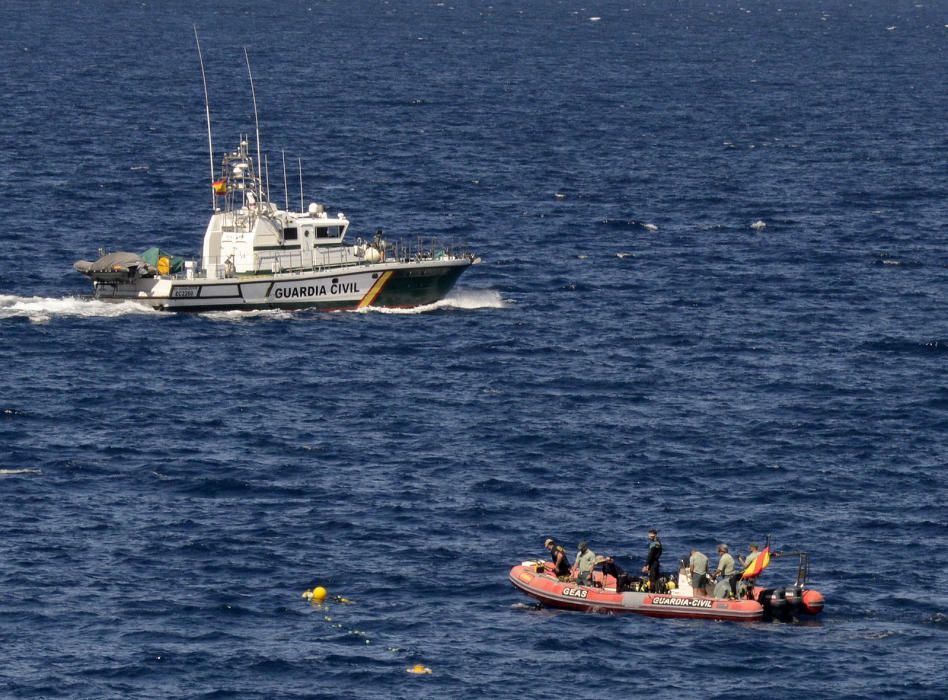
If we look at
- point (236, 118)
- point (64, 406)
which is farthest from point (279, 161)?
point (64, 406)

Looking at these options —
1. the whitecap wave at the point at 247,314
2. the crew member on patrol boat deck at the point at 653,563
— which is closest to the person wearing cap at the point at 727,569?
the crew member on patrol boat deck at the point at 653,563

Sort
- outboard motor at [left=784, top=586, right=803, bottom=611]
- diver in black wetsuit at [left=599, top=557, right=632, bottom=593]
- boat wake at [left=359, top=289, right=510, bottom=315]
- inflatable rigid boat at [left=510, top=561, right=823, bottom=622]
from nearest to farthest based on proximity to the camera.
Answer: outboard motor at [left=784, top=586, right=803, bottom=611], inflatable rigid boat at [left=510, top=561, right=823, bottom=622], diver in black wetsuit at [left=599, top=557, right=632, bottom=593], boat wake at [left=359, top=289, right=510, bottom=315]

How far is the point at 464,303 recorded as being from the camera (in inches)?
4429

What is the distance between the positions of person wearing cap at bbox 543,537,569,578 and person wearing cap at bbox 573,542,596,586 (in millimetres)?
392

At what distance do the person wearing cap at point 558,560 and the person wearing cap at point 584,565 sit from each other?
39 centimetres

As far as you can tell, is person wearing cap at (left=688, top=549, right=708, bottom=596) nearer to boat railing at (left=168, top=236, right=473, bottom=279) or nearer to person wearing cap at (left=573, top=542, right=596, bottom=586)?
person wearing cap at (left=573, top=542, right=596, bottom=586)

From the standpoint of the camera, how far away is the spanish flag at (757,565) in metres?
66.5

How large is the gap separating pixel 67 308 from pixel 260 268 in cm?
1050

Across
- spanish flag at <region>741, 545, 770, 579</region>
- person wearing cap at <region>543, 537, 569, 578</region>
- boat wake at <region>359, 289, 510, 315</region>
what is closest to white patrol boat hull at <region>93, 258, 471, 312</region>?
boat wake at <region>359, 289, 510, 315</region>

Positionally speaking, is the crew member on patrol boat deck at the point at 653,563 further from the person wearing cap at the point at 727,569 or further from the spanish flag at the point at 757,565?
the spanish flag at the point at 757,565

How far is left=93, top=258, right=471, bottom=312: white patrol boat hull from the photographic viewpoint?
106000 mm

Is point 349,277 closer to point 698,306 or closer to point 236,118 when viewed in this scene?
point 698,306

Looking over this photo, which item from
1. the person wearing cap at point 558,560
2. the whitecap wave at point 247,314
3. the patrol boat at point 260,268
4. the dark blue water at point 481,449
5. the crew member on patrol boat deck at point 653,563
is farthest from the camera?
→ the whitecap wave at point 247,314

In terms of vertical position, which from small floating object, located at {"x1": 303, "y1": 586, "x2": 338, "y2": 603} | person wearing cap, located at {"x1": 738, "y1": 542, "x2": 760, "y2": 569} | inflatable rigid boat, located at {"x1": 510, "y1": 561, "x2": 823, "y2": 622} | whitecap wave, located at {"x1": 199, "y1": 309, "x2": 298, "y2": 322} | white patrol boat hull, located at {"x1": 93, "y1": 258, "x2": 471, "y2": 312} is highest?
white patrol boat hull, located at {"x1": 93, "y1": 258, "x2": 471, "y2": 312}
